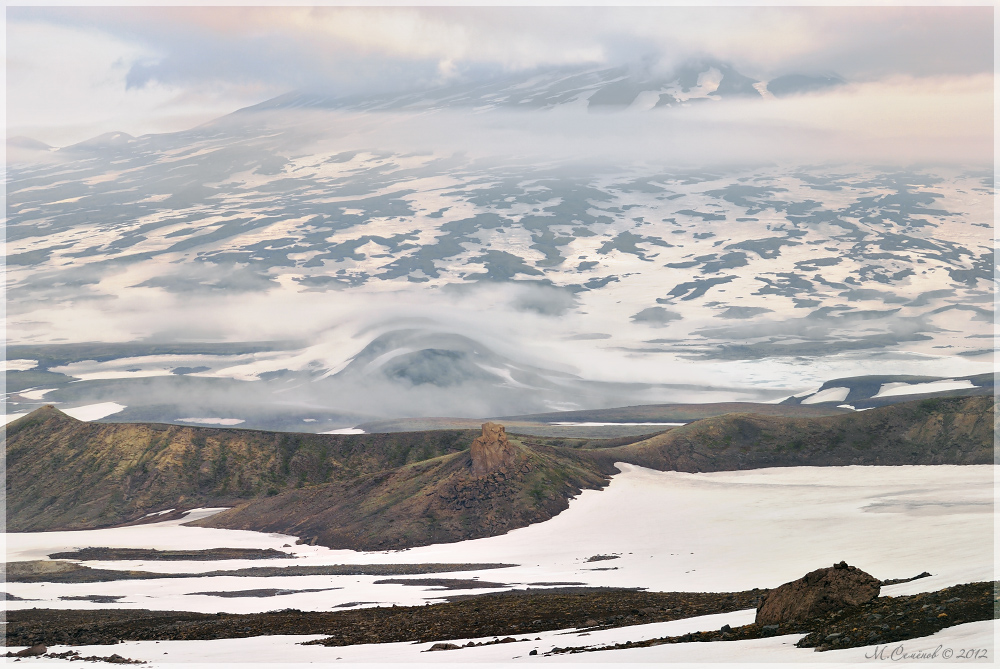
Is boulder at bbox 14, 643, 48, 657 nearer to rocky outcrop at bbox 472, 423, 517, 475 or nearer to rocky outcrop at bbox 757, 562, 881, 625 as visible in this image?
rocky outcrop at bbox 757, 562, 881, 625

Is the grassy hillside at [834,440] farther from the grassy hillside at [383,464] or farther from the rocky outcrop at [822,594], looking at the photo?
the rocky outcrop at [822,594]

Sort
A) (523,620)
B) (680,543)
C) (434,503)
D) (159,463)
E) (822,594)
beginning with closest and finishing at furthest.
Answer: (822,594) < (523,620) < (680,543) < (434,503) < (159,463)

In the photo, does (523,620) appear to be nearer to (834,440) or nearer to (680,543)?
(680,543)

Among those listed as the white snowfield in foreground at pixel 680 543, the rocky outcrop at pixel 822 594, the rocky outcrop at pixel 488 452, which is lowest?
the white snowfield in foreground at pixel 680 543

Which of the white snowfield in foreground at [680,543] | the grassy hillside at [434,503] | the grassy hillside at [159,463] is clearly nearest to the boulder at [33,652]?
the white snowfield in foreground at [680,543]

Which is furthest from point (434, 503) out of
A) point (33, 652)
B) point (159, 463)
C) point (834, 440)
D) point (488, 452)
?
point (159, 463)

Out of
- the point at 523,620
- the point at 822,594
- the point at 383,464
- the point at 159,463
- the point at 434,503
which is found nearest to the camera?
the point at 822,594
